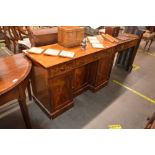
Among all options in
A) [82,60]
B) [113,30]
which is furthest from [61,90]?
[113,30]

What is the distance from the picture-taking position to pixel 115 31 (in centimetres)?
236

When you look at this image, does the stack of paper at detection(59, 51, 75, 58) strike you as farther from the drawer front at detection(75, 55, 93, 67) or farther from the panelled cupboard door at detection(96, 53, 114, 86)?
the panelled cupboard door at detection(96, 53, 114, 86)

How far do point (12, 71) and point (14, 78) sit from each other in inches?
5.0

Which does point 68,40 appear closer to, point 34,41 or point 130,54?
point 34,41

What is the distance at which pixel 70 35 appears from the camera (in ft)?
5.45

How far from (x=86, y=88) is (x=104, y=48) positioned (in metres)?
0.78

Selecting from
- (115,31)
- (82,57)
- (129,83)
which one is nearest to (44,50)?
(82,57)

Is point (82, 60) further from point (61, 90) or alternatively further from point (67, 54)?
point (61, 90)

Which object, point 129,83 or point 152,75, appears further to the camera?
point 152,75

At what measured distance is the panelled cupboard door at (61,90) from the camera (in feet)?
5.09

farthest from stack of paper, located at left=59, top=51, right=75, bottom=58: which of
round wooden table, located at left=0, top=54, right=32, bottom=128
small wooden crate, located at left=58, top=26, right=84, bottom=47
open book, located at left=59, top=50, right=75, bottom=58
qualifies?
round wooden table, located at left=0, top=54, right=32, bottom=128

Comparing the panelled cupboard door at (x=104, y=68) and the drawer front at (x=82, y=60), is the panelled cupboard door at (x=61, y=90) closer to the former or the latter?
the drawer front at (x=82, y=60)
